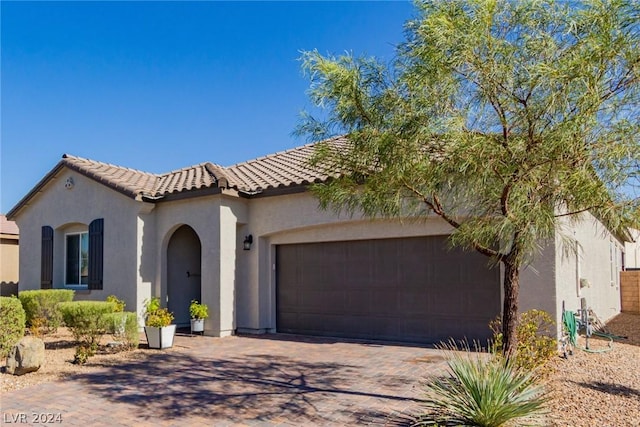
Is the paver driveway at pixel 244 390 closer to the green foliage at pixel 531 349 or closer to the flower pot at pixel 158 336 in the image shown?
the flower pot at pixel 158 336

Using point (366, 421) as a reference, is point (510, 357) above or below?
above

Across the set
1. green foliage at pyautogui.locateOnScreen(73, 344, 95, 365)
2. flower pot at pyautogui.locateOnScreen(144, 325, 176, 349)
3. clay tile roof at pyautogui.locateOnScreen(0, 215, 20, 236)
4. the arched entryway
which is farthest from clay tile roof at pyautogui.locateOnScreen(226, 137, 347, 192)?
clay tile roof at pyautogui.locateOnScreen(0, 215, 20, 236)

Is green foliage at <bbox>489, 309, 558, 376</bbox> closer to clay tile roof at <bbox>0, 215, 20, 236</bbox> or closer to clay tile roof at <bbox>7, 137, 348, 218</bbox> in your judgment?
clay tile roof at <bbox>7, 137, 348, 218</bbox>

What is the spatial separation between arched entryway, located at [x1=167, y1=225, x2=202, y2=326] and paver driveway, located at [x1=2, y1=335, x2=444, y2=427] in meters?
4.63

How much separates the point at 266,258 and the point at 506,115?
9.71 m

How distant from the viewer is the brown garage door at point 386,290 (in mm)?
11250

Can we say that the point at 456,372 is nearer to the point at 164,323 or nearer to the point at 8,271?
the point at 164,323

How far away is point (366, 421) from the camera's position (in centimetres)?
618

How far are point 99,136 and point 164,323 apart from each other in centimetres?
982

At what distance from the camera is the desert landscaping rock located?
8.66 metres

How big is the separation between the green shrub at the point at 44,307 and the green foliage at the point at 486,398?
12253 millimetres

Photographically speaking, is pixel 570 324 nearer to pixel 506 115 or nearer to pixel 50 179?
pixel 506 115

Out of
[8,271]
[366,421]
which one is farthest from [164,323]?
[8,271]

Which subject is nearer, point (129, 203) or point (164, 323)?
point (164, 323)
